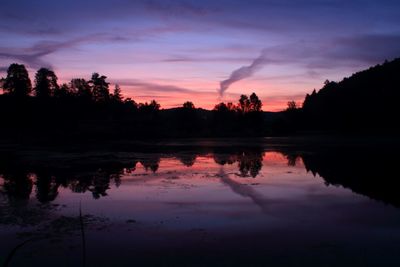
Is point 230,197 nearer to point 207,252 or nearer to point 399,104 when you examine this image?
point 207,252

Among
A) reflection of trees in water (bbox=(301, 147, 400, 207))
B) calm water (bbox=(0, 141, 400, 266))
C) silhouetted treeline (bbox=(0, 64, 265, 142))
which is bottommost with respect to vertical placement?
calm water (bbox=(0, 141, 400, 266))

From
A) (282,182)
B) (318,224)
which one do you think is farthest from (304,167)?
(318,224)

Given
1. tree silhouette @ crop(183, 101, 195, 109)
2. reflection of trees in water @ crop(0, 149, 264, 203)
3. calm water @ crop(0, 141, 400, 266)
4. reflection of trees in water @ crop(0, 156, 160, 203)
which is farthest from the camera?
tree silhouette @ crop(183, 101, 195, 109)

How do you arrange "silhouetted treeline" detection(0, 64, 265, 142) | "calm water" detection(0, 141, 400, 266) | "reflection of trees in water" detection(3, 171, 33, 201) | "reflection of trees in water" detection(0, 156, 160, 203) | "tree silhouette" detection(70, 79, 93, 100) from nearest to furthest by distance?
"calm water" detection(0, 141, 400, 266), "reflection of trees in water" detection(3, 171, 33, 201), "reflection of trees in water" detection(0, 156, 160, 203), "silhouetted treeline" detection(0, 64, 265, 142), "tree silhouette" detection(70, 79, 93, 100)

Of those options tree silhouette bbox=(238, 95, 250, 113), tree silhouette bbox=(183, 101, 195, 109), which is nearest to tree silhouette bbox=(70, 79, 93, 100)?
tree silhouette bbox=(183, 101, 195, 109)

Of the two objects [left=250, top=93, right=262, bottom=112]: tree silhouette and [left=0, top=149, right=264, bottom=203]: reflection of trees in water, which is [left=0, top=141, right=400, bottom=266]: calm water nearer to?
[left=0, top=149, right=264, bottom=203]: reflection of trees in water

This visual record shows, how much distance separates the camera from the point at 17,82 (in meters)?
99.9

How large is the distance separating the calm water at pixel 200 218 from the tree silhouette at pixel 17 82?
79.3m

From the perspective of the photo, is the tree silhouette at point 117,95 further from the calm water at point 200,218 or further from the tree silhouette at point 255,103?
the calm water at point 200,218

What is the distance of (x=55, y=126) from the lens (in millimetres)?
95875

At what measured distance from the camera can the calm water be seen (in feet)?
34.7

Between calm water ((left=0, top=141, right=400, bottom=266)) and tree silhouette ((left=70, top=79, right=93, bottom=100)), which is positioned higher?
tree silhouette ((left=70, top=79, right=93, bottom=100))

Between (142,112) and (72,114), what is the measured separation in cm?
3725

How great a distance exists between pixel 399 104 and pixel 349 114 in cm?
1368
